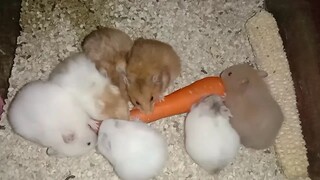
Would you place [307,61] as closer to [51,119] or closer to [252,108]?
[252,108]

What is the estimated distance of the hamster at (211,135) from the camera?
218 centimetres

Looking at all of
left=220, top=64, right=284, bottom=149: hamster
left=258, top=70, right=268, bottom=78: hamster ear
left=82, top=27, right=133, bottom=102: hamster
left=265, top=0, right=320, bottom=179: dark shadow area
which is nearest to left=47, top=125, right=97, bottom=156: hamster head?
left=82, top=27, right=133, bottom=102: hamster

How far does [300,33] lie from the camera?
240 centimetres

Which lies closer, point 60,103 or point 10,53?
point 60,103

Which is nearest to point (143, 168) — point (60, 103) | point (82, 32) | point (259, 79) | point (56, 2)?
point (60, 103)

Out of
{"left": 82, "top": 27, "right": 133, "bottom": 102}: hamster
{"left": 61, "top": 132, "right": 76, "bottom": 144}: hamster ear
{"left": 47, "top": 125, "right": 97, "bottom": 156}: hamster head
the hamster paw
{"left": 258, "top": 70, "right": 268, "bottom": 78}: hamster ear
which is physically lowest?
{"left": 47, "top": 125, "right": 97, "bottom": 156}: hamster head

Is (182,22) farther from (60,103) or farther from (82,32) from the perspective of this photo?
(60,103)

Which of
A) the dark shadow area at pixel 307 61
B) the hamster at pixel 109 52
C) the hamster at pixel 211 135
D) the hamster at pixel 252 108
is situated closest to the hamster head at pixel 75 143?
the hamster at pixel 109 52

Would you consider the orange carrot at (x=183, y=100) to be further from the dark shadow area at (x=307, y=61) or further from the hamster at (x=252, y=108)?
the dark shadow area at (x=307, y=61)

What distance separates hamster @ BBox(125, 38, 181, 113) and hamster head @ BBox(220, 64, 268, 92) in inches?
7.3

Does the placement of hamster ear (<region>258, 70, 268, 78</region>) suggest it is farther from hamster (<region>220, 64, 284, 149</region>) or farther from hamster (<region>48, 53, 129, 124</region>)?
hamster (<region>48, 53, 129, 124</region>)

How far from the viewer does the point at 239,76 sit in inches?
92.0

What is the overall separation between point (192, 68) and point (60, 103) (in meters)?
0.56

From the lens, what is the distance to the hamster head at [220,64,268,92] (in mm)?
2299
